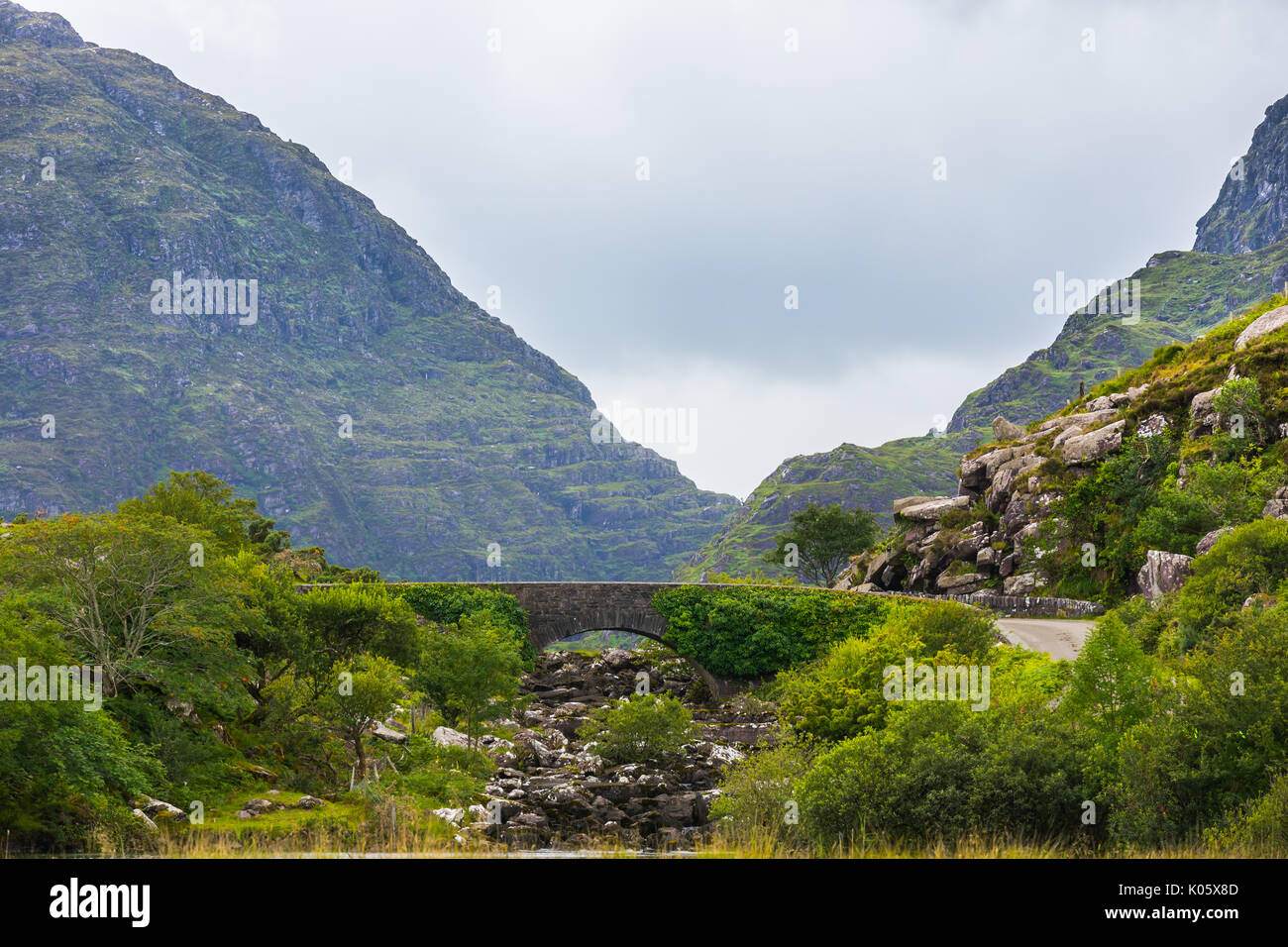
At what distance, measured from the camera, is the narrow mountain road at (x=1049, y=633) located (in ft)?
116

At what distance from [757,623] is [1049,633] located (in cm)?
2062

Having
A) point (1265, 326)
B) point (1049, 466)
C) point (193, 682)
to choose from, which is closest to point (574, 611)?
point (1049, 466)

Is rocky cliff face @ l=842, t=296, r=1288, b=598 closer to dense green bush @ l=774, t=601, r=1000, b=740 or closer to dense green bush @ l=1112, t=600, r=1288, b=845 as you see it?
dense green bush @ l=774, t=601, r=1000, b=740

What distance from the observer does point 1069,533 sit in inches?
2021

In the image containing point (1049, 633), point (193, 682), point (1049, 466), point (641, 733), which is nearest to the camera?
point (193, 682)

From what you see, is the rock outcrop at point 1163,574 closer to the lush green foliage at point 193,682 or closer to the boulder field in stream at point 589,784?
the boulder field in stream at point 589,784

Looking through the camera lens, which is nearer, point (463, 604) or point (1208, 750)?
point (1208, 750)

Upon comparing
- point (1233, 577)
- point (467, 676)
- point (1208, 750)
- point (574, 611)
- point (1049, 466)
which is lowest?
point (467, 676)

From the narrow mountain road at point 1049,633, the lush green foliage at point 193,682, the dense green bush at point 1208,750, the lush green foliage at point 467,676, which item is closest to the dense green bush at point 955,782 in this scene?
the dense green bush at point 1208,750

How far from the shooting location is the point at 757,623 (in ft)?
189

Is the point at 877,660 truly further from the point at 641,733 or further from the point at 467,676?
the point at 467,676

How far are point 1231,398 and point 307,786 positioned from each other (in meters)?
42.8

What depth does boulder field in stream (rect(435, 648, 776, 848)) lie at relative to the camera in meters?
30.6
